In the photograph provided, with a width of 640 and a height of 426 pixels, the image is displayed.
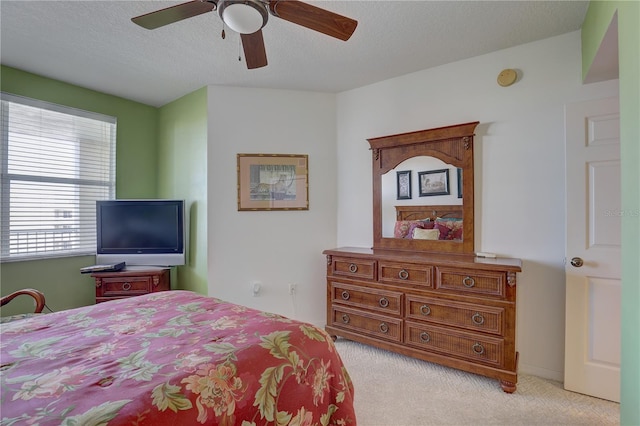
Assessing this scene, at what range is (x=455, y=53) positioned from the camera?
A: 2.56 metres

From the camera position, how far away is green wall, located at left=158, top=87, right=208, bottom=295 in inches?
127

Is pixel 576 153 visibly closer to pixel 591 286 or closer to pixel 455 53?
pixel 591 286

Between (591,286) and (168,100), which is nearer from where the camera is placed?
(591,286)

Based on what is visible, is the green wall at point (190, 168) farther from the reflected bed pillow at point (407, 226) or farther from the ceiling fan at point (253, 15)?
the reflected bed pillow at point (407, 226)

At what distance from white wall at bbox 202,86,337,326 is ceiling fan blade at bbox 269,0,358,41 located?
173cm

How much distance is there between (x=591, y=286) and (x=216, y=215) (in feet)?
10.4

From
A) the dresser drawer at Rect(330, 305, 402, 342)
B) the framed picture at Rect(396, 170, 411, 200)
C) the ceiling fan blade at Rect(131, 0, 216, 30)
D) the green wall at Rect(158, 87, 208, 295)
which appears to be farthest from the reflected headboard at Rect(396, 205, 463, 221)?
the ceiling fan blade at Rect(131, 0, 216, 30)

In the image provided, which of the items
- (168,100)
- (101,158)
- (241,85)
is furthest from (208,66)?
(101,158)

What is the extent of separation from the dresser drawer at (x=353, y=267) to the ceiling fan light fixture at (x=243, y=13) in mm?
1994

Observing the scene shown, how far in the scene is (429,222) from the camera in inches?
111

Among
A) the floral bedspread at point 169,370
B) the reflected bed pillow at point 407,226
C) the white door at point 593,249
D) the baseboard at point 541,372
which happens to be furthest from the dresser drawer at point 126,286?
the white door at point 593,249

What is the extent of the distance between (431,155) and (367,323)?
1.63m

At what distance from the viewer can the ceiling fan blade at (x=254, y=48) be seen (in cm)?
169

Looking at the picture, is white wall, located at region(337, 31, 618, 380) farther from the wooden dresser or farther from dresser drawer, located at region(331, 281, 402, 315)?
dresser drawer, located at region(331, 281, 402, 315)
